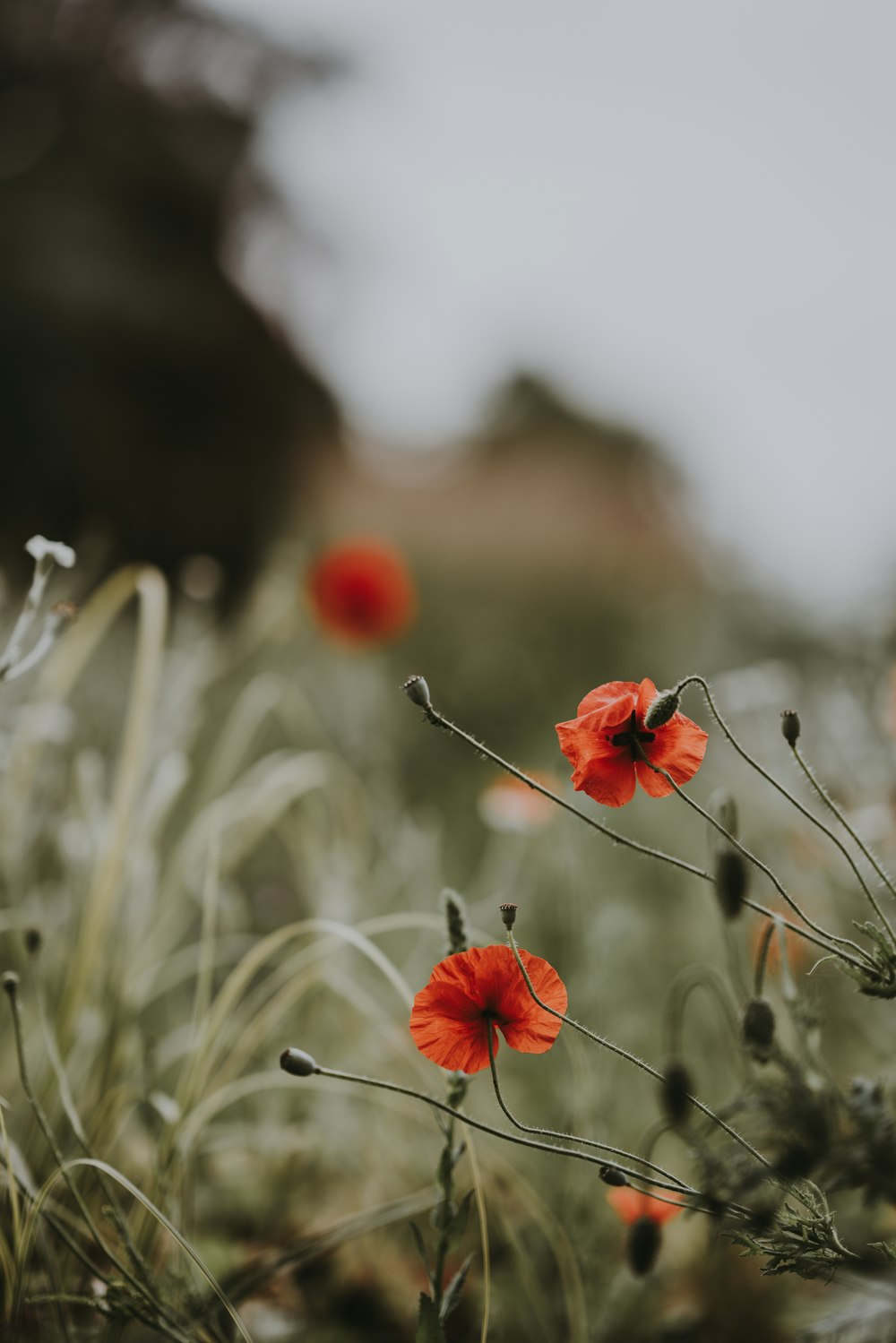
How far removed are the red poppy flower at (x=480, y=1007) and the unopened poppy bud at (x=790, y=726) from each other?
0.22 meters

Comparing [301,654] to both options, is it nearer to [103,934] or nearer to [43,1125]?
[103,934]

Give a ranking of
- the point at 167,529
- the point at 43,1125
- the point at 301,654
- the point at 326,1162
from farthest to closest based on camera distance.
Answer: the point at 167,529 → the point at 301,654 → the point at 326,1162 → the point at 43,1125

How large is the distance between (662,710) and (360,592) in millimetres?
1574

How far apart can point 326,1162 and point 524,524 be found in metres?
4.82

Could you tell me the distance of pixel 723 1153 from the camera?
0.55 metres

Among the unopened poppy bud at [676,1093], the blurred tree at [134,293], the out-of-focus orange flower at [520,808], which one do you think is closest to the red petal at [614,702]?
the unopened poppy bud at [676,1093]

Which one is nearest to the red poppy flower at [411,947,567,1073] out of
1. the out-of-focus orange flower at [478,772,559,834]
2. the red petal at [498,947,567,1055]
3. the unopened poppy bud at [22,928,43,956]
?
the red petal at [498,947,567,1055]

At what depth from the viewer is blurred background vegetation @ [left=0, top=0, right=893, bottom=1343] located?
3.44ft

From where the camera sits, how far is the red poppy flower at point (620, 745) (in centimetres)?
60

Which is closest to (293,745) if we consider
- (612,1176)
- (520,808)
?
(520,808)

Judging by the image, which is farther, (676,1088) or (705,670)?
(705,670)

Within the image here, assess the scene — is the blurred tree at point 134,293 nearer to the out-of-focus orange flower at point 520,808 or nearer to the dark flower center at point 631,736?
the out-of-focus orange flower at point 520,808

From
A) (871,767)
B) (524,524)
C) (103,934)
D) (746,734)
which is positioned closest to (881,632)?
(871,767)

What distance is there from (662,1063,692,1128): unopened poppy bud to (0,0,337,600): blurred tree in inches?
131
